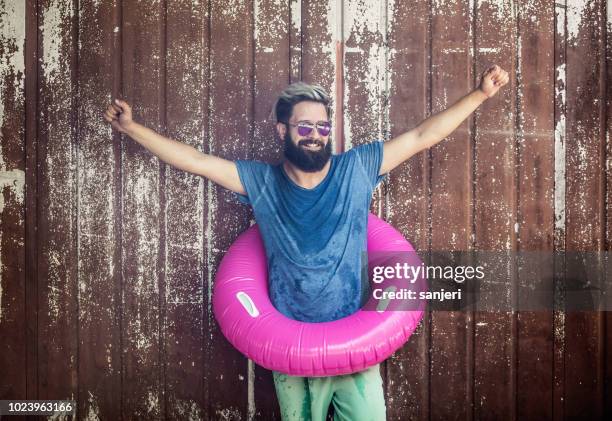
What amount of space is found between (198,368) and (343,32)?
5.76 feet

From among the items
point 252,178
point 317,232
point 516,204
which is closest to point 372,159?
point 317,232

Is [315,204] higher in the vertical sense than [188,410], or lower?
higher

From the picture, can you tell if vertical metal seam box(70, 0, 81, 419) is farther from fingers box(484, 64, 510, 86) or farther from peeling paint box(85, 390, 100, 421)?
fingers box(484, 64, 510, 86)

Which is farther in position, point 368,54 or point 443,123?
point 368,54

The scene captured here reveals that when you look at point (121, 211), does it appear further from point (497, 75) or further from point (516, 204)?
point (516, 204)

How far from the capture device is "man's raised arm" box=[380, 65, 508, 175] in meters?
1.58

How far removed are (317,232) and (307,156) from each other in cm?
28

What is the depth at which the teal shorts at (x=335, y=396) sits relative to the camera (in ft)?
5.13

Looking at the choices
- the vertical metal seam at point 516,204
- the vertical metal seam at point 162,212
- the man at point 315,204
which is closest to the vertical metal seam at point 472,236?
the vertical metal seam at point 516,204

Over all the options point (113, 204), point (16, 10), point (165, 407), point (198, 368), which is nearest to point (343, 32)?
point (113, 204)

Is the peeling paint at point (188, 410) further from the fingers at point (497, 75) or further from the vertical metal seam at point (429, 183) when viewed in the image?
the fingers at point (497, 75)

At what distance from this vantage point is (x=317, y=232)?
5.24 ft

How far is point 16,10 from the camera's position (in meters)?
2.16

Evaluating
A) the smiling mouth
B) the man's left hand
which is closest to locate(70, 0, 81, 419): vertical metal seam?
the smiling mouth
